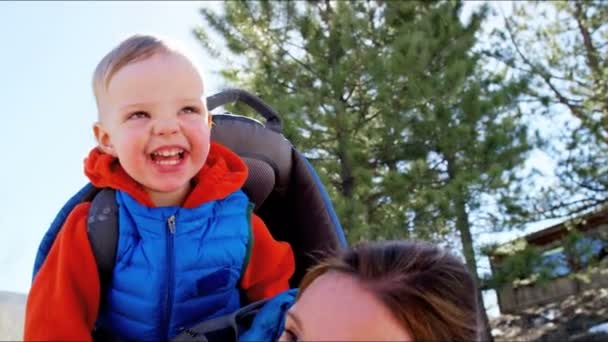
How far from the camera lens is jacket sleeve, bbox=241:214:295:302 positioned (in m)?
1.57

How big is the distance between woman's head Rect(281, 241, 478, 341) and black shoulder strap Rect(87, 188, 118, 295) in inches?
19.0

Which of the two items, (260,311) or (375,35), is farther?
(375,35)

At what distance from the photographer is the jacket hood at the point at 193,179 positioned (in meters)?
1.44

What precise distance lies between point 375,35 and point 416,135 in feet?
5.14

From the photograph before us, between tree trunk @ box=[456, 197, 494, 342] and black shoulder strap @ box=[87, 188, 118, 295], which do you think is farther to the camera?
tree trunk @ box=[456, 197, 494, 342]

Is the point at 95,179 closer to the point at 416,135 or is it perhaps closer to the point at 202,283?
the point at 202,283

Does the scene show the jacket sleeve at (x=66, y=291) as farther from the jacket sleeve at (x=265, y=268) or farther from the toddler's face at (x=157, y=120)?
the jacket sleeve at (x=265, y=268)

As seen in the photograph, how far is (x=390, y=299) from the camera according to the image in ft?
3.12

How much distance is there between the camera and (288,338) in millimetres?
994

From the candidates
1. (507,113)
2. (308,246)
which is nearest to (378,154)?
(507,113)

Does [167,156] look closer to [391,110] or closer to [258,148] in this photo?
[258,148]

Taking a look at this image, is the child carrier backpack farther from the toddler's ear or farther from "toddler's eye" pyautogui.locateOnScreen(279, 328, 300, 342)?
"toddler's eye" pyautogui.locateOnScreen(279, 328, 300, 342)

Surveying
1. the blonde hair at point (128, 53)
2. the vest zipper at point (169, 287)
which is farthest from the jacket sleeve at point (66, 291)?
the blonde hair at point (128, 53)

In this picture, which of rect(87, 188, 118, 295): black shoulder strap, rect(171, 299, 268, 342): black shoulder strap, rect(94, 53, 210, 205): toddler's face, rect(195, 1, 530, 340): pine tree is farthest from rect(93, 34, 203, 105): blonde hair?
rect(195, 1, 530, 340): pine tree
